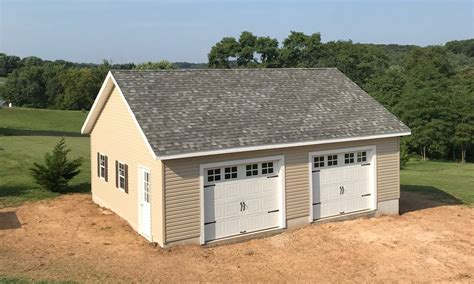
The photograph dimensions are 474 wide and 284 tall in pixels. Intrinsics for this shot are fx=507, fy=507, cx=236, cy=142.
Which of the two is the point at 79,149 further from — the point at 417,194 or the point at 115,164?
the point at 417,194

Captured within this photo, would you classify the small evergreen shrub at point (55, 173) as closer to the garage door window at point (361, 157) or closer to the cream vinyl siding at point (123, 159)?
the cream vinyl siding at point (123, 159)

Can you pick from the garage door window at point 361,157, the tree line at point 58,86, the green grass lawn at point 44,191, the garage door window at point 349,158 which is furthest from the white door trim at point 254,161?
the tree line at point 58,86

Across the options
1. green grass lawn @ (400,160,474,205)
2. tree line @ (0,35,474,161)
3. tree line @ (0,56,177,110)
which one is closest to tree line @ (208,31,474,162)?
tree line @ (0,35,474,161)

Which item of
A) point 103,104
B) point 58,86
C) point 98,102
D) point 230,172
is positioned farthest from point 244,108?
point 58,86

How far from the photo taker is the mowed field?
1259 cm

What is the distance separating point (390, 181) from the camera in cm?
1927

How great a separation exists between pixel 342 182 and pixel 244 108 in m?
4.47

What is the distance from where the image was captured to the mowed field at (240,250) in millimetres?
12594

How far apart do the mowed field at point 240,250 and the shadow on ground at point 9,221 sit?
35 mm

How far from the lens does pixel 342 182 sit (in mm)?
18250

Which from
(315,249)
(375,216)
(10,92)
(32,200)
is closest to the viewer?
(315,249)

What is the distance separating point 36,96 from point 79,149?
A: 74798 millimetres

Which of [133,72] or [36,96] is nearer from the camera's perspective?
[133,72]

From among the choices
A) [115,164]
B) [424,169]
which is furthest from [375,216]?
[424,169]
